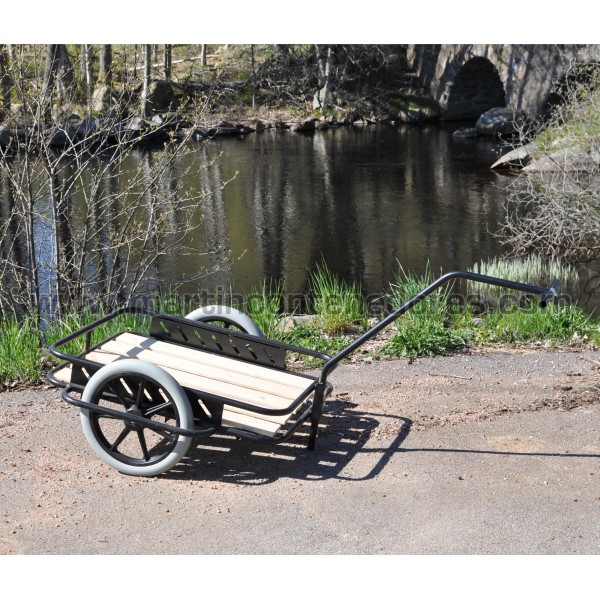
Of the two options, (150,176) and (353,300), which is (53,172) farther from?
(353,300)

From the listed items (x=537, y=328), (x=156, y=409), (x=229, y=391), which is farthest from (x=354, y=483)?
(x=537, y=328)

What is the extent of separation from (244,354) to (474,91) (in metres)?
32.0

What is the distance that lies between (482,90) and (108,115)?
95.6 ft

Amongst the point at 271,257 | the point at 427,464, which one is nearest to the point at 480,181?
the point at 271,257

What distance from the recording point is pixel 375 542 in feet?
16.4

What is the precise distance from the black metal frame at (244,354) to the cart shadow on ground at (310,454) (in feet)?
0.51

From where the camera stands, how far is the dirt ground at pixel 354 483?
504 cm

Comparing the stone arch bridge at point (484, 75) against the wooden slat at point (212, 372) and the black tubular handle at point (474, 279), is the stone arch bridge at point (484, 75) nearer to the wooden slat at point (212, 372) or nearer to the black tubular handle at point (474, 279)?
the black tubular handle at point (474, 279)

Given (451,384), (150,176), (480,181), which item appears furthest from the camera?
(480,181)

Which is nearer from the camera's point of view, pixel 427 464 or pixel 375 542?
pixel 375 542

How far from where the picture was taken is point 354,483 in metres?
5.70

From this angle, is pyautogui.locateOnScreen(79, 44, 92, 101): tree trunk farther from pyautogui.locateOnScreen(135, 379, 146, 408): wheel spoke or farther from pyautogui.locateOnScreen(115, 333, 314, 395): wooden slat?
pyautogui.locateOnScreen(135, 379, 146, 408): wheel spoke

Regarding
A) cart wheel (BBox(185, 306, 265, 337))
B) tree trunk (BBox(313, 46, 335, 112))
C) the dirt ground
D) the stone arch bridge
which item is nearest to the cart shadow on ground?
the dirt ground

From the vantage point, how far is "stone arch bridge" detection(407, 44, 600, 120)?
1251 inches
